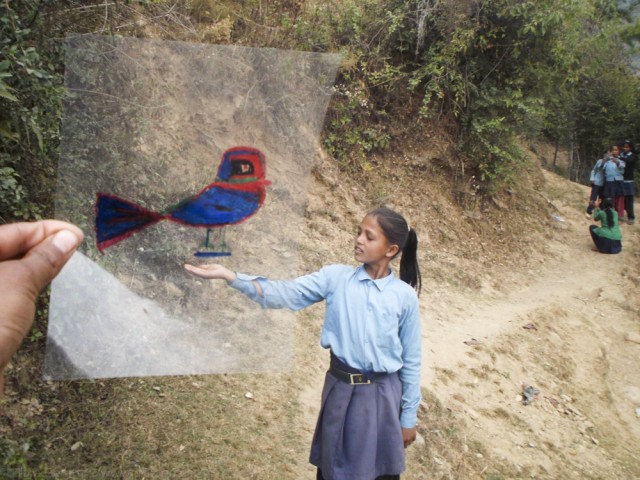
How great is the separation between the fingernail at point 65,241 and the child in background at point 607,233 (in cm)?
930

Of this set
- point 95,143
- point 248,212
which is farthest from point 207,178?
point 95,143

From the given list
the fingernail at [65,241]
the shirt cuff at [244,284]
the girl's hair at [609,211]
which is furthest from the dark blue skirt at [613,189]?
the fingernail at [65,241]

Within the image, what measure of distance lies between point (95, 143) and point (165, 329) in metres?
0.92

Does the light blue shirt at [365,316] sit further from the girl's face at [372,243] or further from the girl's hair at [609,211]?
the girl's hair at [609,211]

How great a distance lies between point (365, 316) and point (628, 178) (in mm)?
9098

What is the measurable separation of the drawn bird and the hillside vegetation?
1.82 ft

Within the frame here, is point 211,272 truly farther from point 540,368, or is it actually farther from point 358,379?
point 540,368

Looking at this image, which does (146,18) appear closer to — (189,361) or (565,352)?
(189,361)

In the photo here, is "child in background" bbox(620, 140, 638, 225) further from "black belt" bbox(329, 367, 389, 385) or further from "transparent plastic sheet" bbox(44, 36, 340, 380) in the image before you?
"black belt" bbox(329, 367, 389, 385)

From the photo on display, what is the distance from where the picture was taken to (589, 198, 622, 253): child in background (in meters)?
8.76

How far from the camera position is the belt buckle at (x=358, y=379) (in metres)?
2.23

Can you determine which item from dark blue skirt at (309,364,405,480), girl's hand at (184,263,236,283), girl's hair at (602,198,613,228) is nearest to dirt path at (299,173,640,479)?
girl's hair at (602,198,613,228)

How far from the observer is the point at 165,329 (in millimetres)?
2416

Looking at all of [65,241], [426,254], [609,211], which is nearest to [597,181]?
[609,211]
